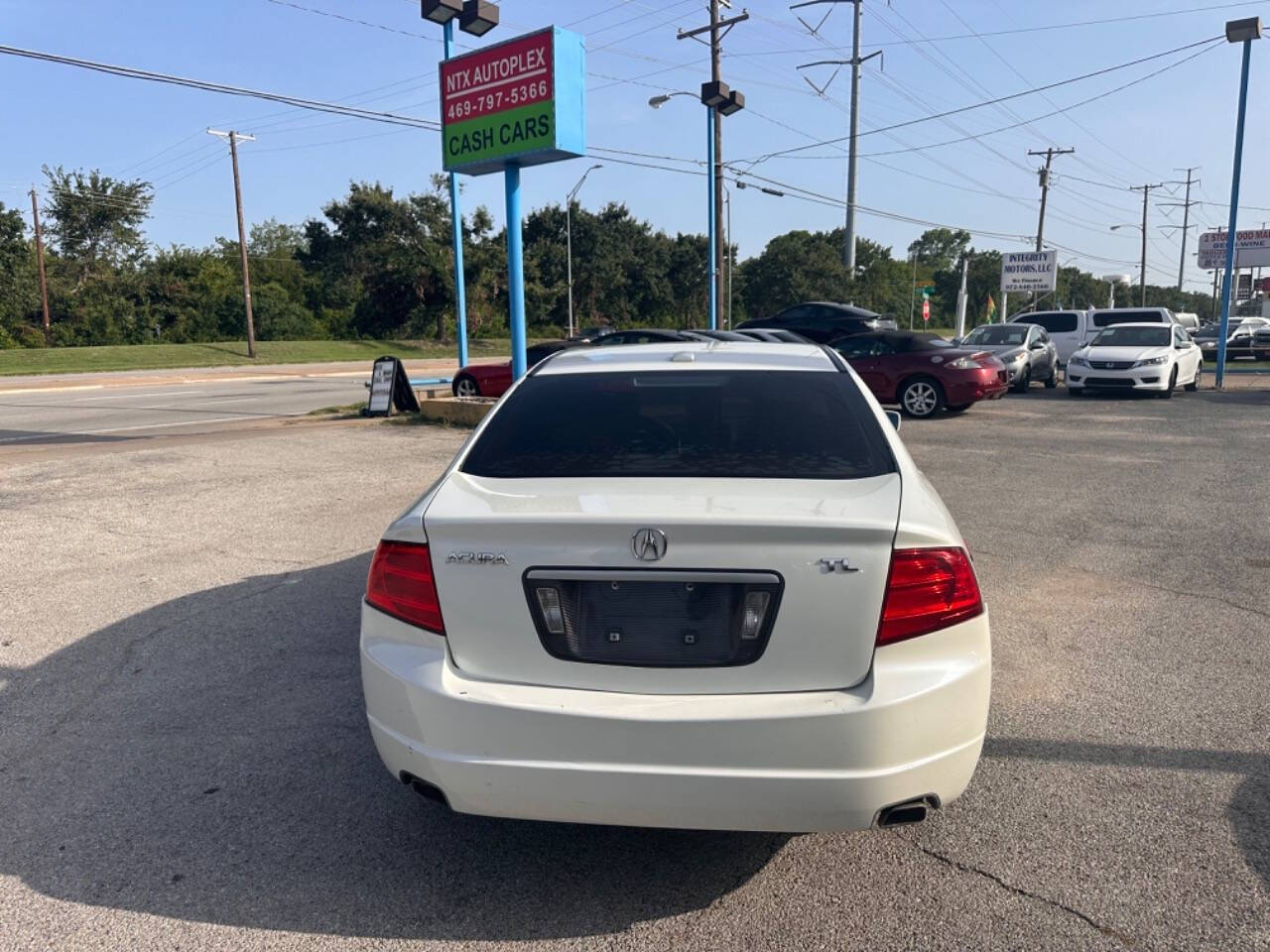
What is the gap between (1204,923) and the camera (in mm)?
2713

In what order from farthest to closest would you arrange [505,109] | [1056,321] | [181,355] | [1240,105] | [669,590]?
[181,355], [1056,321], [1240,105], [505,109], [669,590]

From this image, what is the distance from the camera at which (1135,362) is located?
18.8m

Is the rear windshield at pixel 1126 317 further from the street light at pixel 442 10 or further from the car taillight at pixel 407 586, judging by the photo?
the car taillight at pixel 407 586

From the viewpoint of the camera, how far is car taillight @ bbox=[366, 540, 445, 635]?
9.04 feet

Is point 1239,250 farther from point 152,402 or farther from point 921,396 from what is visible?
point 152,402

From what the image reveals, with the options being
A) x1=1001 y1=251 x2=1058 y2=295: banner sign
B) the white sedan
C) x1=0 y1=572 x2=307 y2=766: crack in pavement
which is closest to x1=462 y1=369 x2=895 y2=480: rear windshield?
x1=0 y1=572 x2=307 y2=766: crack in pavement

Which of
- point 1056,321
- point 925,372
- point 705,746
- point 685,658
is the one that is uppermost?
point 1056,321

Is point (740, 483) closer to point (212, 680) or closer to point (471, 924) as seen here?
Result: point (471, 924)

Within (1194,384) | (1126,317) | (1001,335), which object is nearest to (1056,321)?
(1126,317)

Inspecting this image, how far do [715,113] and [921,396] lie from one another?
15854 millimetres

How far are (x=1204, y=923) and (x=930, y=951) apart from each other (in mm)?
820

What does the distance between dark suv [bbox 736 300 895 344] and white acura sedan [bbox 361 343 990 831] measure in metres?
19.3

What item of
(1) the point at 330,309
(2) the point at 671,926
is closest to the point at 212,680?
(2) the point at 671,926

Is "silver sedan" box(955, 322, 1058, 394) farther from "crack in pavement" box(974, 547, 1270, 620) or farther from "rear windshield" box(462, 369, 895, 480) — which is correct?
"rear windshield" box(462, 369, 895, 480)
